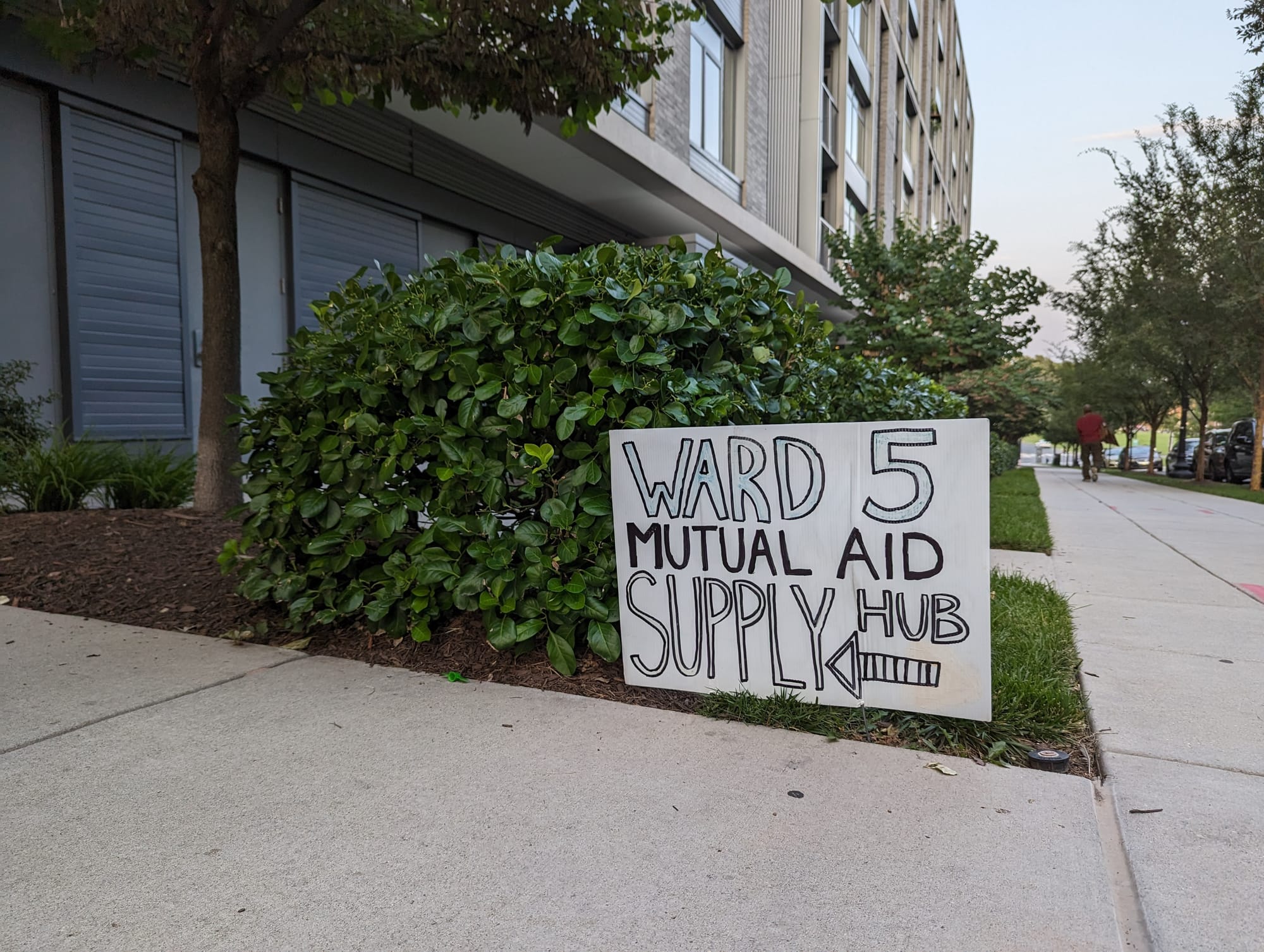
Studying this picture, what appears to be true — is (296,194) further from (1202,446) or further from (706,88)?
(1202,446)

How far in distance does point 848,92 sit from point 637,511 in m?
24.3

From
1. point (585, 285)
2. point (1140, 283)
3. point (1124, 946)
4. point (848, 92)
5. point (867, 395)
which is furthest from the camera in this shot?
point (848, 92)

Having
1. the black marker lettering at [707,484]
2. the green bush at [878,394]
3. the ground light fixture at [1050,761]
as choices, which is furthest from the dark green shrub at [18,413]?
the ground light fixture at [1050,761]

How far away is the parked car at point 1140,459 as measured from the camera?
51.2m

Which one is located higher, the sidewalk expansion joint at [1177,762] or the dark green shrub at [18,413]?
the dark green shrub at [18,413]

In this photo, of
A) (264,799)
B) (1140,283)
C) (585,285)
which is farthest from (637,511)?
(1140,283)

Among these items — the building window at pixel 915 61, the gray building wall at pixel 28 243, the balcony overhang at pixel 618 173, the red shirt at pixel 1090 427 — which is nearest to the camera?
the gray building wall at pixel 28 243

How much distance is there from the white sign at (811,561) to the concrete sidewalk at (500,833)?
0.27 metres

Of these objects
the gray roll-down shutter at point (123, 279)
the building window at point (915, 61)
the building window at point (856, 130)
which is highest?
the building window at point (915, 61)

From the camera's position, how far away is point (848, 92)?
24.1m

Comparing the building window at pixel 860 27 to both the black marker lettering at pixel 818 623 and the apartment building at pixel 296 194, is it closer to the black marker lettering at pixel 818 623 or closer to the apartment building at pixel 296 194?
the apartment building at pixel 296 194

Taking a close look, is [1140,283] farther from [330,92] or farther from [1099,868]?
[1099,868]

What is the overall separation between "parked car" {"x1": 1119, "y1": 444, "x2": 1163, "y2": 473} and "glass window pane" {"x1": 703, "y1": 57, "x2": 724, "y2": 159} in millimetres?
42028

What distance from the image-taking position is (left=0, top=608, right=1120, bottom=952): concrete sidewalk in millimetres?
1818
